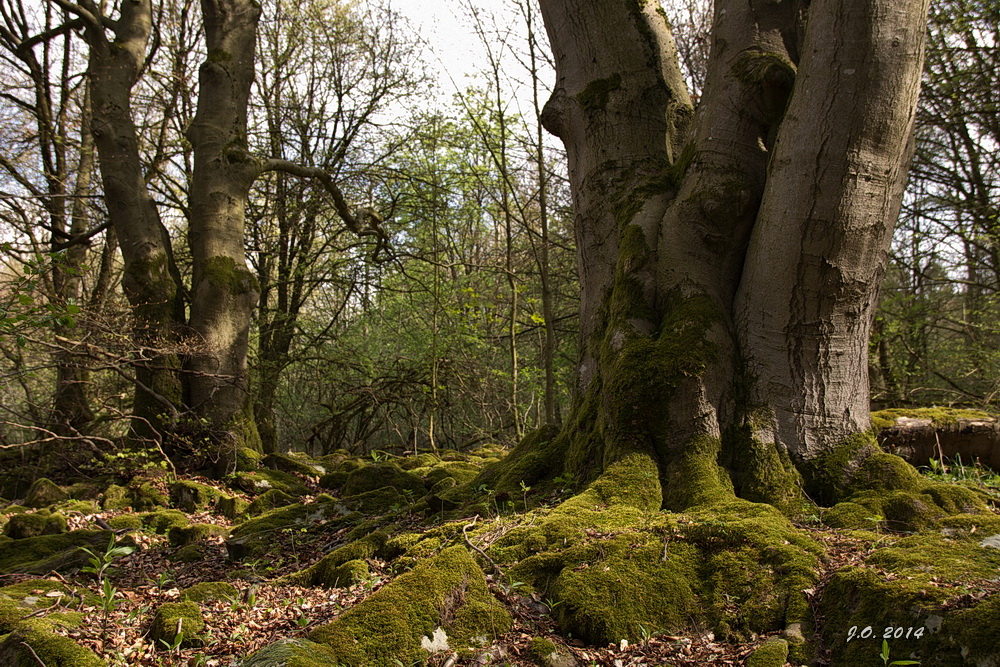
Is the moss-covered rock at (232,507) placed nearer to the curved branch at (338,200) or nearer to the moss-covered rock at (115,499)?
the moss-covered rock at (115,499)

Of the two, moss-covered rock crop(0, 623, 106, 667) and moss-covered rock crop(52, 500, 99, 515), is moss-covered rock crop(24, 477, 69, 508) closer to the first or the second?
moss-covered rock crop(52, 500, 99, 515)

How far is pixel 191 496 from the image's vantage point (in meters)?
5.87

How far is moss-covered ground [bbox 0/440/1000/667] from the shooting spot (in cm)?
243

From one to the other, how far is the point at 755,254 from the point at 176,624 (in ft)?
12.5

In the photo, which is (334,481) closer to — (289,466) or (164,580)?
(289,466)

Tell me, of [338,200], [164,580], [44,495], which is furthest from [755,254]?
[338,200]

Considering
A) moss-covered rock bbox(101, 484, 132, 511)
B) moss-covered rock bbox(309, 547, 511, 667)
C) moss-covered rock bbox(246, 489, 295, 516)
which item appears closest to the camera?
moss-covered rock bbox(309, 547, 511, 667)

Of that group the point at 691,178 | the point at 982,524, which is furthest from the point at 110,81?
the point at 982,524

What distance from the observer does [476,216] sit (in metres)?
11.6

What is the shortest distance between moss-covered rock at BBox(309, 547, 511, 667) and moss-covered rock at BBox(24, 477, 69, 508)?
15.0 ft

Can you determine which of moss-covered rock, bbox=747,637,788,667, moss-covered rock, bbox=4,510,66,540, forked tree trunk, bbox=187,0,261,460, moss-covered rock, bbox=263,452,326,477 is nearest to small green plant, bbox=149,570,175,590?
moss-covered rock, bbox=4,510,66,540

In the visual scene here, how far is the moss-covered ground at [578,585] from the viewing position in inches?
95.7

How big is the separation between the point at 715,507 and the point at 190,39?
463 inches

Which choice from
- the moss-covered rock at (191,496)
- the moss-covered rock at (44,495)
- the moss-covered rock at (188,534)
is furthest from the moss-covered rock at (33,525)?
the moss-covered rock at (191,496)
